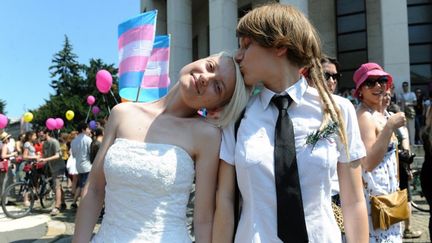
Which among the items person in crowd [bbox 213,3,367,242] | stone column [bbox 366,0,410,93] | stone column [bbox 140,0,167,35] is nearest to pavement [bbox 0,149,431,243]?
person in crowd [bbox 213,3,367,242]

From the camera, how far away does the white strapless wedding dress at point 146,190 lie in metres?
1.86

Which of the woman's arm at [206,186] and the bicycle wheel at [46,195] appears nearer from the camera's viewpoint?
the woman's arm at [206,186]

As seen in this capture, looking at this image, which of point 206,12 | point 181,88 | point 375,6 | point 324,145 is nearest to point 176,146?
point 181,88

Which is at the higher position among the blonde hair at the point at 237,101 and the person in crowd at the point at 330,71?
the person in crowd at the point at 330,71

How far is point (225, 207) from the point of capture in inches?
66.7

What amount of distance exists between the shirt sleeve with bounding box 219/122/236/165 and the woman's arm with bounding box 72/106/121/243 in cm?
61

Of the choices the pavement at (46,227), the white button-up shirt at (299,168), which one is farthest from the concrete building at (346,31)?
the white button-up shirt at (299,168)

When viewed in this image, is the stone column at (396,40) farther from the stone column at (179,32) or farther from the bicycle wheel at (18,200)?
the bicycle wheel at (18,200)

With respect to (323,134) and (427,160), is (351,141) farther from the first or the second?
(427,160)

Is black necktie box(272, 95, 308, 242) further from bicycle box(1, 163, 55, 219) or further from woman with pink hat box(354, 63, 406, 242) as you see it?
bicycle box(1, 163, 55, 219)

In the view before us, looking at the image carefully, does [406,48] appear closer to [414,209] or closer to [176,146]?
[414,209]

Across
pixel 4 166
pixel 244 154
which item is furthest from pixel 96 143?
pixel 244 154

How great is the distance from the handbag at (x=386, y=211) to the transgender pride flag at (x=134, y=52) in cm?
512

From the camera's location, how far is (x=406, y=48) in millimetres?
14102
